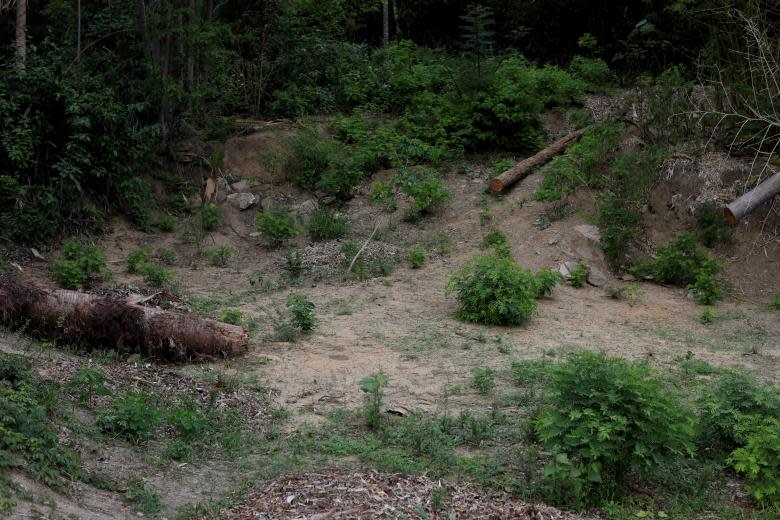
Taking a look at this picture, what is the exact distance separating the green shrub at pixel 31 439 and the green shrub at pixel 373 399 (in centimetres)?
222

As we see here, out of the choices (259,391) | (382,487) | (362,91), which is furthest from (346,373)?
(362,91)

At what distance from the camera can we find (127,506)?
15.9 ft

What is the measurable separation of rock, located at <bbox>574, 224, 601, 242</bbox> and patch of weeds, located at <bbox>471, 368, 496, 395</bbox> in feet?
16.9

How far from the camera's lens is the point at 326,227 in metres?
12.9

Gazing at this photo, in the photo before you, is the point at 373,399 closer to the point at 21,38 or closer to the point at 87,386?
the point at 87,386

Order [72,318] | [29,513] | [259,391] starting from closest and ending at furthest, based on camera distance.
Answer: [29,513], [259,391], [72,318]

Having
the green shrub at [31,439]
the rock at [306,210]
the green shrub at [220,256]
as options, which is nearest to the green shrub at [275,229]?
the rock at [306,210]

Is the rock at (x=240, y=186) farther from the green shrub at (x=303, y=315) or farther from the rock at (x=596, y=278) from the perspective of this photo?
the rock at (x=596, y=278)

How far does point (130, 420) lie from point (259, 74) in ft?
35.0

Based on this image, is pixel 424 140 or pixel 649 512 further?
pixel 424 140

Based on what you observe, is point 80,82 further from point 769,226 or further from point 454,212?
point 769,226

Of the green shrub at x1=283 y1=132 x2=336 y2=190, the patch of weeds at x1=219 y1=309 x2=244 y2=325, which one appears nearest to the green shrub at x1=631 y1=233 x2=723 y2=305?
the green shrub at x1=283 y1=132 x2=336 y2=190

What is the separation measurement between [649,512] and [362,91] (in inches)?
475

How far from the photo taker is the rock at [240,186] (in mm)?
13992
